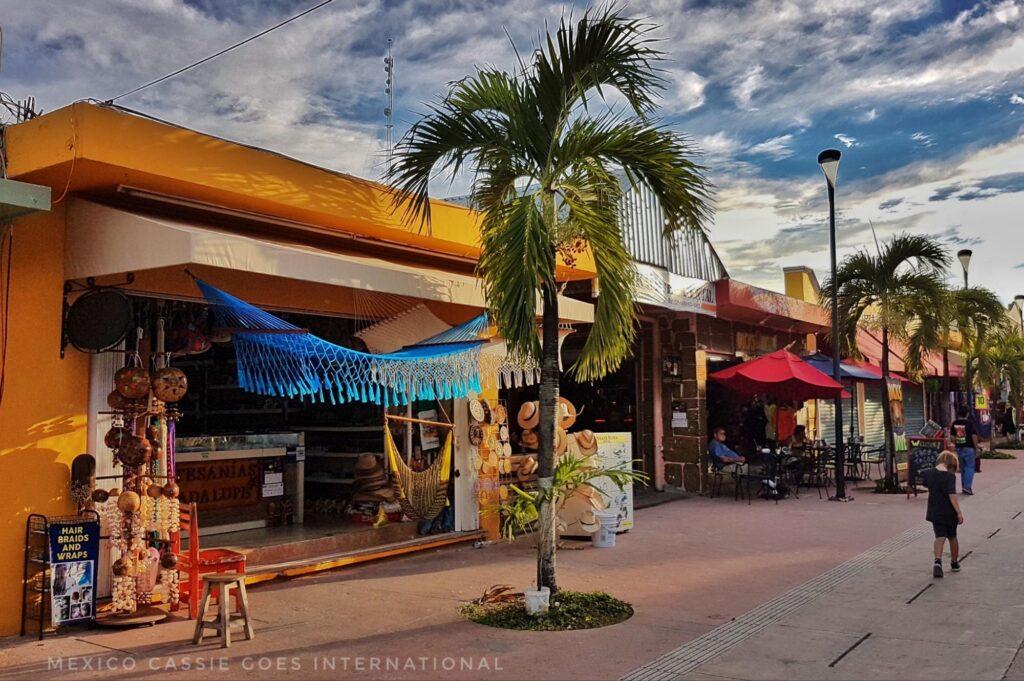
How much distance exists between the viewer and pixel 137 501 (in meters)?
6.93

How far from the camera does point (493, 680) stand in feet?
18.1

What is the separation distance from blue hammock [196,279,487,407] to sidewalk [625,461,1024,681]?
131 inches

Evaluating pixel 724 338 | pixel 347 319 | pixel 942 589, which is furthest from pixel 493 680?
pixel 724 338

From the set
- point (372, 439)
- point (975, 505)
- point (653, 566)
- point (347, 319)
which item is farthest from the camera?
point (975, 505)

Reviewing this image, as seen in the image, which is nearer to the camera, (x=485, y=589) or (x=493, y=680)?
(x=493, y=680)

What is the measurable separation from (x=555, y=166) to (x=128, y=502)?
4.51 metres

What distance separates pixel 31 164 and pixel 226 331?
210 centimetres

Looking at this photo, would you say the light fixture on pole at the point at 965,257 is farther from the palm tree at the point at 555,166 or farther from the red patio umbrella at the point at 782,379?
the palm tree at the point at 555,166

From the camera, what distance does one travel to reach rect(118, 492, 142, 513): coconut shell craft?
22.6 feet

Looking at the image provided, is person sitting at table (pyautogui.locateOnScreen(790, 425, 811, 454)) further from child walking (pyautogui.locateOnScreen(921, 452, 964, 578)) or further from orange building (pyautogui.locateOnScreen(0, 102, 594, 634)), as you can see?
orange building (pyautogui.locateOnScreen(0, 102, 594, 634))

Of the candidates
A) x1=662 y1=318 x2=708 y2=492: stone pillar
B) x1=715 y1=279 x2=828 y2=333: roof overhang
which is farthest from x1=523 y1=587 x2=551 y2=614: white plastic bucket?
x1=715 y1=279 x2=828 y2=333: roof overhang

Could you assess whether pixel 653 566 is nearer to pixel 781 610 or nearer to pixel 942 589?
pixel 781 610

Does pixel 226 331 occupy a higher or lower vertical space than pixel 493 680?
higher

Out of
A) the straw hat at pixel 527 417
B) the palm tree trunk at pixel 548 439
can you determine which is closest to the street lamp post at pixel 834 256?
the straw hat at pixel 527 417
